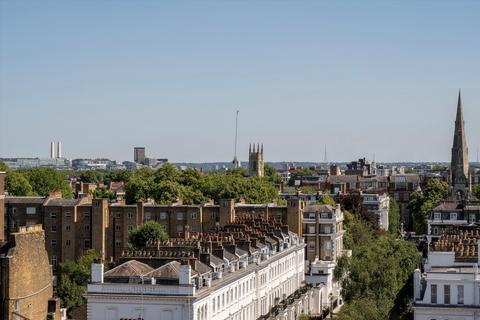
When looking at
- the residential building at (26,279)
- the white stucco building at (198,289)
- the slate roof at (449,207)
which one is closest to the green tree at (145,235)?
the white stucco building at (198,289)

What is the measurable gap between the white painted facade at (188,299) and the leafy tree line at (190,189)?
39893mm

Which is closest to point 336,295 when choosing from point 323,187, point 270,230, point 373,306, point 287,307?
point 270,230

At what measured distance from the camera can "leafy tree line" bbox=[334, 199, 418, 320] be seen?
6666 centimetres

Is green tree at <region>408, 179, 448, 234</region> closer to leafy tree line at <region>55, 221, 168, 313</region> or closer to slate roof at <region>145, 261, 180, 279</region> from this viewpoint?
leafy tree line at <region>55, 221, 168, 313</region>

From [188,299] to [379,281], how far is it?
27798 millimetres

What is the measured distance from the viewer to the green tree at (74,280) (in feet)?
262

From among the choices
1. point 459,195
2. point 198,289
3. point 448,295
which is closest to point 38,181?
point 459,195

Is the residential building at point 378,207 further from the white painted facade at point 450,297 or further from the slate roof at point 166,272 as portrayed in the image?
the white painted facade at point 450,297

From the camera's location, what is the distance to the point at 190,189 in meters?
123

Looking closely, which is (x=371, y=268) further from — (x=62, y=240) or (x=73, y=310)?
(x=62, y=240)

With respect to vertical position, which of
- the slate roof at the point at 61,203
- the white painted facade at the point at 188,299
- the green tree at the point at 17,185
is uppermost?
the green tree at the point at 17,185

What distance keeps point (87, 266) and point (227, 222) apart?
16.8 metres

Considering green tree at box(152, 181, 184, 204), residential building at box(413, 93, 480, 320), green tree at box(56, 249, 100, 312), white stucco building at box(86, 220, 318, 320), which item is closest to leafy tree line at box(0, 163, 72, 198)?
green tree at box(152, 181, 184, 204)

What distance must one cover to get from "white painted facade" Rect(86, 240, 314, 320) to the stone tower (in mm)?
93467
